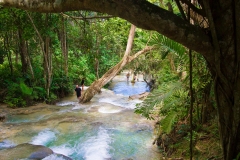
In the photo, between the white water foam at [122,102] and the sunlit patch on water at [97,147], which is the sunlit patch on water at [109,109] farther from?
the sunlit patch on water at [97,147]

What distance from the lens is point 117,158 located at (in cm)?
577

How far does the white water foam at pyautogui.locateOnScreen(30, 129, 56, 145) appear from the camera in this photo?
6.81m

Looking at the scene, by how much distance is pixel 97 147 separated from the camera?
6.50 m

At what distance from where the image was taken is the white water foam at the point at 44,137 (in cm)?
681

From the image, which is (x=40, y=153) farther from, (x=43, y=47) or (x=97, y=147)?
(x=43, y=47)

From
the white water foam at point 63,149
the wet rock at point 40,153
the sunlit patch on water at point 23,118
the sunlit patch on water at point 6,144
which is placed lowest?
the white water foam at point 63,149

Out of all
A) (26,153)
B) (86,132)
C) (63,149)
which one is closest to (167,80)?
(86,132)

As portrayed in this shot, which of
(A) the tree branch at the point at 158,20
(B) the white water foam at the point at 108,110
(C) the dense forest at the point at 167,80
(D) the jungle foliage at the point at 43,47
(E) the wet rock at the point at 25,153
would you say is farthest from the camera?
(B) the white water foam at the point at 108,110

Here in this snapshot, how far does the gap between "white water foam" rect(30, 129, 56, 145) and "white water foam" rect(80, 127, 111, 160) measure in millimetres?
1153

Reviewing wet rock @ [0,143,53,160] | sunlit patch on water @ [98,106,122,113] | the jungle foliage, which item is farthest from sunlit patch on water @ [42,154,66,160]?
sunlit patch on water @ [98,106,122,113]

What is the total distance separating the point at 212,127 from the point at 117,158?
2528 mm

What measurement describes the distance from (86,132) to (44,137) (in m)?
1.35

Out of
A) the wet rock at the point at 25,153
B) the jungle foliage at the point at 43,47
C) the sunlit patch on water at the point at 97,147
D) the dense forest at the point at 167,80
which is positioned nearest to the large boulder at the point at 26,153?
the wet rock at the point at 25,153

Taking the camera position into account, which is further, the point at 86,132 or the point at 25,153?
the point at 86,132
